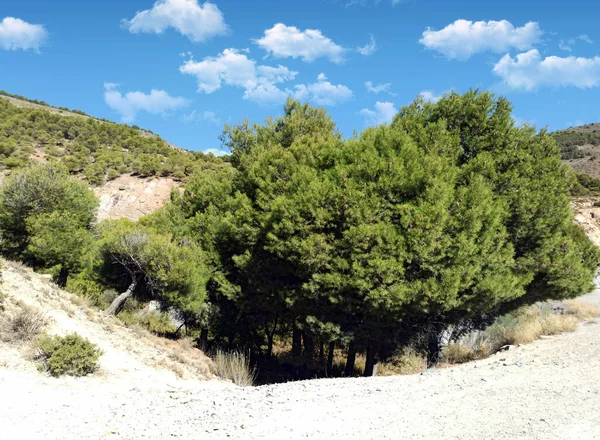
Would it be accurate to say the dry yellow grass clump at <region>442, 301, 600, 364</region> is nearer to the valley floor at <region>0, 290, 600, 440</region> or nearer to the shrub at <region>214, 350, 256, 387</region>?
the valley floor at <region>0, 290, 600, 440</region>

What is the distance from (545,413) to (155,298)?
13844 mm

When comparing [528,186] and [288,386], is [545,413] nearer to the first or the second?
[288,386]

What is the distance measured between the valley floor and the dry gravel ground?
0.05 feet

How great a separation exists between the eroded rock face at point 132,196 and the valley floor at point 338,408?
94.8 feet

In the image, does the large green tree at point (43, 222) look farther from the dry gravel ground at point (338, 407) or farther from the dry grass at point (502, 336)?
the dry grass at point (502, 336)

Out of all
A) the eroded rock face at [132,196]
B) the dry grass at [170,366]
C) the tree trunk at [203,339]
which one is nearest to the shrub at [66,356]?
the dry grass at [170,366]

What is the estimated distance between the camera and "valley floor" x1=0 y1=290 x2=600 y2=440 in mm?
5773

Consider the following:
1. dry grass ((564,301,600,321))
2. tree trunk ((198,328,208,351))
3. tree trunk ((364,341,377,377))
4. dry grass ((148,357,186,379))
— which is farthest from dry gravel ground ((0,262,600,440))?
dry grass ((564,301,600,321))

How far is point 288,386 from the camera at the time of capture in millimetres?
8703

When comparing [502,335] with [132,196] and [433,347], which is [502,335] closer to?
[433,347]

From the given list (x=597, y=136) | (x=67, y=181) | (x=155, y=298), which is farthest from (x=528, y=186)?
(x=597, y=136)

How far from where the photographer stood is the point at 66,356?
923 cm

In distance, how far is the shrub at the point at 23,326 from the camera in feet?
33.1

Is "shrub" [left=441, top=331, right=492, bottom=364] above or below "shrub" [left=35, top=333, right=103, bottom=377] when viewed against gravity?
below
